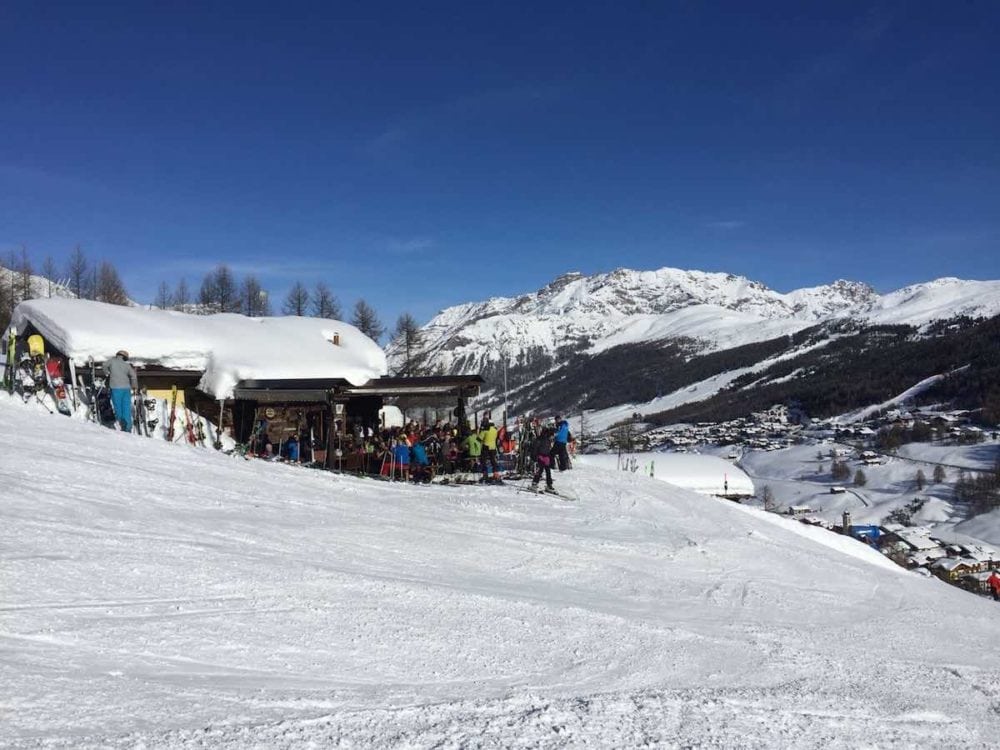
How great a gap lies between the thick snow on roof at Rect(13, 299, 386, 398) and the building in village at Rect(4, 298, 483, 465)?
0.03 metres

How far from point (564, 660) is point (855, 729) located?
2494 millimetres

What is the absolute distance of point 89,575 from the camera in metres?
7.62

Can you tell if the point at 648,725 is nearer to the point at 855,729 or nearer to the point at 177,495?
the point at 855,729

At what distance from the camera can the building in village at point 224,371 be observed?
21.2m

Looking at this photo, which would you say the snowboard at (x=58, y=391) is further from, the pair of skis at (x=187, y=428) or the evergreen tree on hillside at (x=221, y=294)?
the evergreen tree on hillside at (x=221, y=294)

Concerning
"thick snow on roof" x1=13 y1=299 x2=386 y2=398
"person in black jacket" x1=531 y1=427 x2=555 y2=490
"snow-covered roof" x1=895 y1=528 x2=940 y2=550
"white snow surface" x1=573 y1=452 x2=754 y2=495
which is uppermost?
"thick snow on roof" x1=13 y1=299 x2=386 y2=398

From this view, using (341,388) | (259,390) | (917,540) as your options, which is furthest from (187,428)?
(917,540)

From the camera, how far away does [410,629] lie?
7445 millimetres

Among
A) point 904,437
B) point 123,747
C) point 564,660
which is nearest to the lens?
point 123,747

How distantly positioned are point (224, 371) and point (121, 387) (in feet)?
16.2

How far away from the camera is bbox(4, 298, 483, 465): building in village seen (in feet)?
69.4

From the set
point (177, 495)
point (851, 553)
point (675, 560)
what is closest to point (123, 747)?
point (177, 495)

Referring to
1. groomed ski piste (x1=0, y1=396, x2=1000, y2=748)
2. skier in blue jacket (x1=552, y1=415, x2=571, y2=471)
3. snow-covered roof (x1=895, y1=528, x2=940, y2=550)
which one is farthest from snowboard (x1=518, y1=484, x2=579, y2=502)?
snow-covered roof (x1=895, y1=528, x2=940, y2=550)

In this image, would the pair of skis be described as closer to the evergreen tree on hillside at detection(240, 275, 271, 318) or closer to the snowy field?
the evergreen tree on hillside at detection(240, 275, 271, 318)
